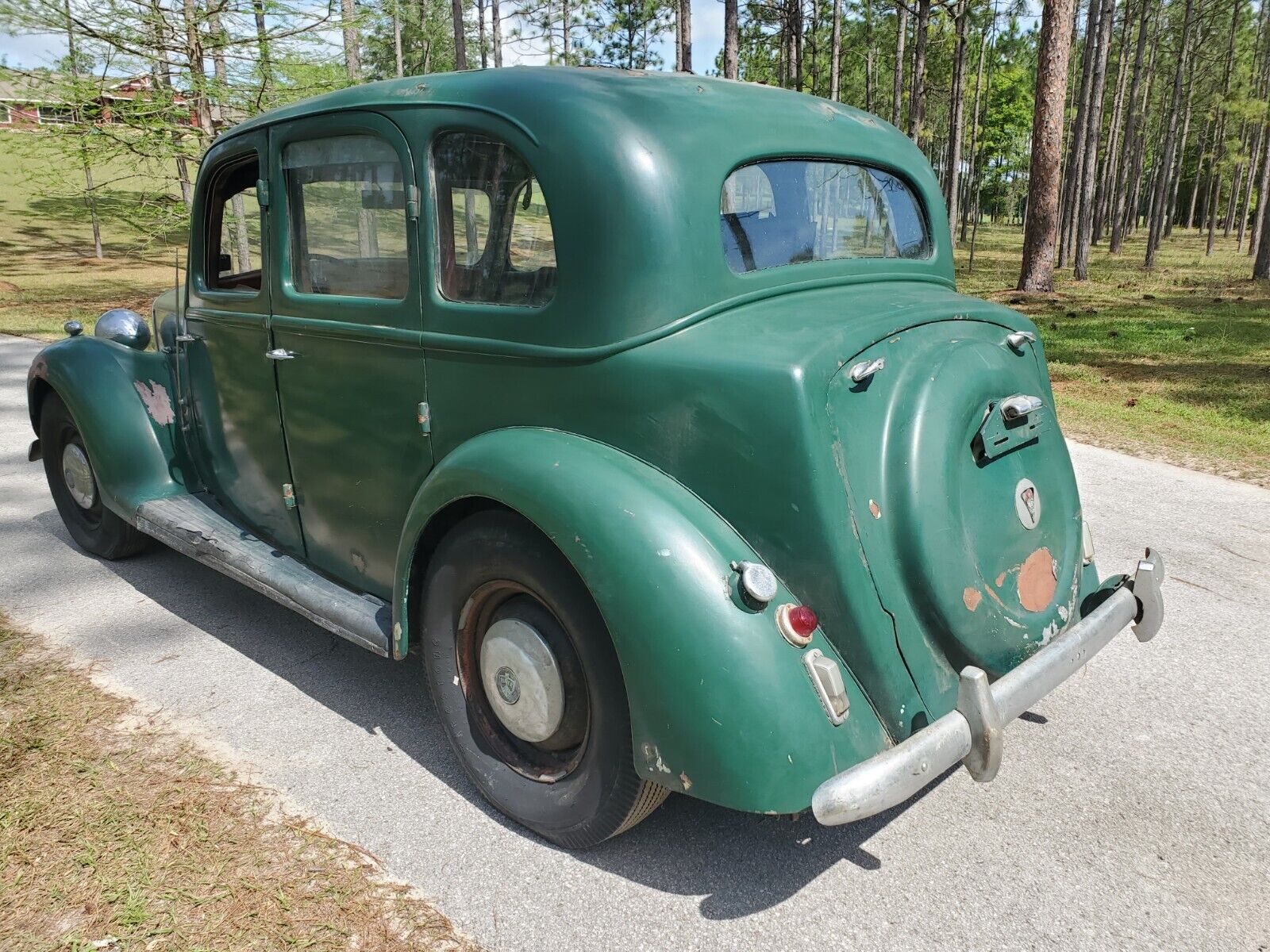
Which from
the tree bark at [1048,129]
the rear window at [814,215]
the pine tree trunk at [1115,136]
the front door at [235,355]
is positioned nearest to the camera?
the rear window at [814,215]

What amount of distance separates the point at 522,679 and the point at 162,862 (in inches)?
40.3

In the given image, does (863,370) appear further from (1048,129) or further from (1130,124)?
(1130,124)

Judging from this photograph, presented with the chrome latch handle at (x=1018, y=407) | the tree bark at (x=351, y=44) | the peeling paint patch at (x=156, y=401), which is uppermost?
the tree bark at (x=351, y=44)

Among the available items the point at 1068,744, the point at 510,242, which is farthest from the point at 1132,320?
the point at 510,242

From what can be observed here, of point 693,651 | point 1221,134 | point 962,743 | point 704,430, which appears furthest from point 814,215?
point 1221,134

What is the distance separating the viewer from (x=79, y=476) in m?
4.43

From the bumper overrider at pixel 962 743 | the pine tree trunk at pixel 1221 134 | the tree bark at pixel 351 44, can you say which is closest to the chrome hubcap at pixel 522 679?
the bumper overrider at pixel 962 743

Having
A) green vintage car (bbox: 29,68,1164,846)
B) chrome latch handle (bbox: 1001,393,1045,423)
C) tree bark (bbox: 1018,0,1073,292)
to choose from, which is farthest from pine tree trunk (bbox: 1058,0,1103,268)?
chrome latch handle (bbox: 1001,393,1045,423)

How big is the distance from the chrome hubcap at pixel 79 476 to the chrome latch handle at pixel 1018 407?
3.85m

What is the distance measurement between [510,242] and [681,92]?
632 millimetres

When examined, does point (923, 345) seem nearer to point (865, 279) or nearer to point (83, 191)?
point (865, 279)

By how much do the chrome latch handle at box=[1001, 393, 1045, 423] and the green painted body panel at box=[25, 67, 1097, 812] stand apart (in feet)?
0.13

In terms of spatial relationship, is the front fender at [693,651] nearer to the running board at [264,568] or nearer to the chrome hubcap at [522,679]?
the chrome hubcap at [522,679]

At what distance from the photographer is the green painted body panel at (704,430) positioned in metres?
2.09
